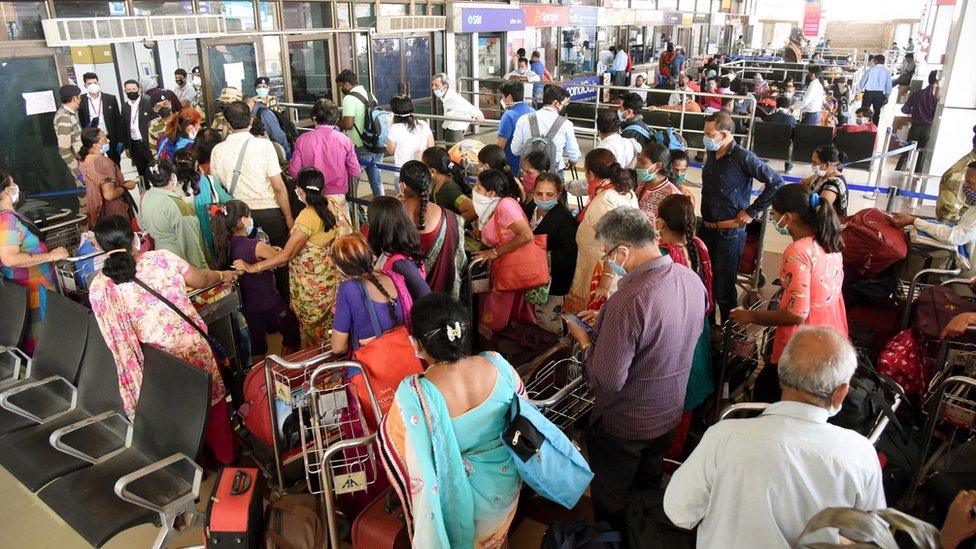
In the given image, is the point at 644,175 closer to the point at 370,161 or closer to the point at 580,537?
the point at 580,537

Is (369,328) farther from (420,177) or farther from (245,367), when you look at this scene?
(245,367)

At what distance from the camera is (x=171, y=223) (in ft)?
14.2

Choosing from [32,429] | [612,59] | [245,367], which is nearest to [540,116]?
[245,367]

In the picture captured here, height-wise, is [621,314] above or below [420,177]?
below

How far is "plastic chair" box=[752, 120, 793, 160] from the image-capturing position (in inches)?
418

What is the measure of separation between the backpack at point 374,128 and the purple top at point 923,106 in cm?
940

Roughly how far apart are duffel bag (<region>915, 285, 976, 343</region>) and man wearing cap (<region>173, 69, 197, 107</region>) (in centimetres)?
803

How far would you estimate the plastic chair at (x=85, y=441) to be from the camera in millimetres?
3211

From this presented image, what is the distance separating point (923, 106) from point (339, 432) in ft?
39.1

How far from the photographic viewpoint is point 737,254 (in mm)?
5062

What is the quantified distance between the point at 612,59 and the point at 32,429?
1702 cm

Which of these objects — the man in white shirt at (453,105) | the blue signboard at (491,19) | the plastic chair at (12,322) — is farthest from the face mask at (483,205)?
the blue signboard at (491,19)

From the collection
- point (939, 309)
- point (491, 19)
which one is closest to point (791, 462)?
point (939, 309)

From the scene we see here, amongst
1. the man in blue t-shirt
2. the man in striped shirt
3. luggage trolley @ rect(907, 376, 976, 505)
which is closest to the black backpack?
the man in striped shirt
